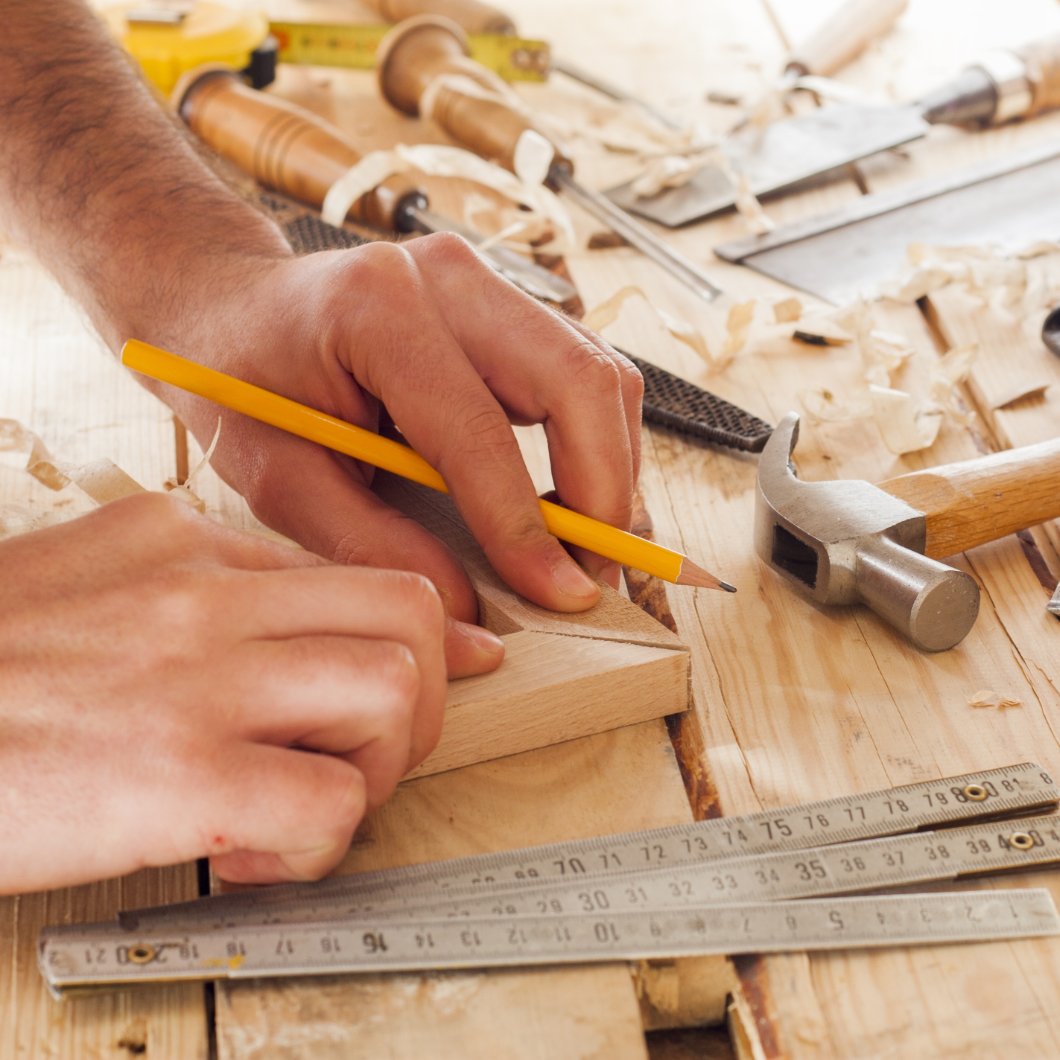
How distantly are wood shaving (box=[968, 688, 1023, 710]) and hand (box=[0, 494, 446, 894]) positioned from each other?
0.50m

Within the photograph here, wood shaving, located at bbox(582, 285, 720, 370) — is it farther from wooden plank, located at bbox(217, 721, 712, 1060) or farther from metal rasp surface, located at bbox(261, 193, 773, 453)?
wooden plank, located at bbox(217, 721, 712, 1060)

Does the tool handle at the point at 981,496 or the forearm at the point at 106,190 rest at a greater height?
the forearm at the point at 106,190

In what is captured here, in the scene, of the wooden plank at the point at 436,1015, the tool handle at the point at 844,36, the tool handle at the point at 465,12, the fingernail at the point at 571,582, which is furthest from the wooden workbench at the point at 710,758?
the tool handle at the point at 465,12

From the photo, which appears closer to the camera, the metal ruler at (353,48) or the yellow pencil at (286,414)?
the yellow pencil at (286,414)

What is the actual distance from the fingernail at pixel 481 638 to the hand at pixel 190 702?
113 mm

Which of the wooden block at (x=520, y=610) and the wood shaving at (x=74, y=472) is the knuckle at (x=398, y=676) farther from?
the wood shaving at (x=74, y=472)

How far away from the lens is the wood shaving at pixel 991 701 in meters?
0.96

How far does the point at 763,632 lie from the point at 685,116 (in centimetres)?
144

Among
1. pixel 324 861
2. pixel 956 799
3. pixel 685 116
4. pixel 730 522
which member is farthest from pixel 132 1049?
pixel 685 116

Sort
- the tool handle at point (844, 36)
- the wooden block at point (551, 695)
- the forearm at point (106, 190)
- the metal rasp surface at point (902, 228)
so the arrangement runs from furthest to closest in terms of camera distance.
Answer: the tool handle at point (844, 36) < the metal rasp surface at point (902, 228) < the forearm at point (106, 190) < the wooden block at point (551, 695)

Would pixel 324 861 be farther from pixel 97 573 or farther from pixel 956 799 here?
pixel 956 799

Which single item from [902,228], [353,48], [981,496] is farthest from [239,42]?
[981,496]

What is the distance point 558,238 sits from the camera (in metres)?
1.80

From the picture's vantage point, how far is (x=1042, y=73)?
2.04 metres
